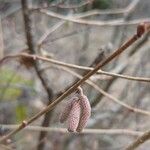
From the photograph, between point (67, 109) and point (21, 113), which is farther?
point (21, 113)

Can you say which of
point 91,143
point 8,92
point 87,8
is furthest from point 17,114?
point 87,8

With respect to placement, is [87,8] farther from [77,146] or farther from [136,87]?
[77,146]

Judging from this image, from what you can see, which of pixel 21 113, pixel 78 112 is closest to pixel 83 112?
pixel 78 112

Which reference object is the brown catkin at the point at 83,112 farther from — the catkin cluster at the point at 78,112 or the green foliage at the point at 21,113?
the green foliage at the point at 21,113

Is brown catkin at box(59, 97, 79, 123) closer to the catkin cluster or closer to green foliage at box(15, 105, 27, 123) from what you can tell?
the catkin cluster

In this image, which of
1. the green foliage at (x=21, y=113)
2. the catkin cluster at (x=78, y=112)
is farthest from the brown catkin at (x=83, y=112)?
the green foliage at (x=21, y=113)

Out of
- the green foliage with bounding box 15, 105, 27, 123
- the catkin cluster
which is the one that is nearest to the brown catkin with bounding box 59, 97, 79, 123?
the catkin cluster

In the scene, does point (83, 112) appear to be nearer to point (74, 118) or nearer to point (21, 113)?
point (74, 118)
